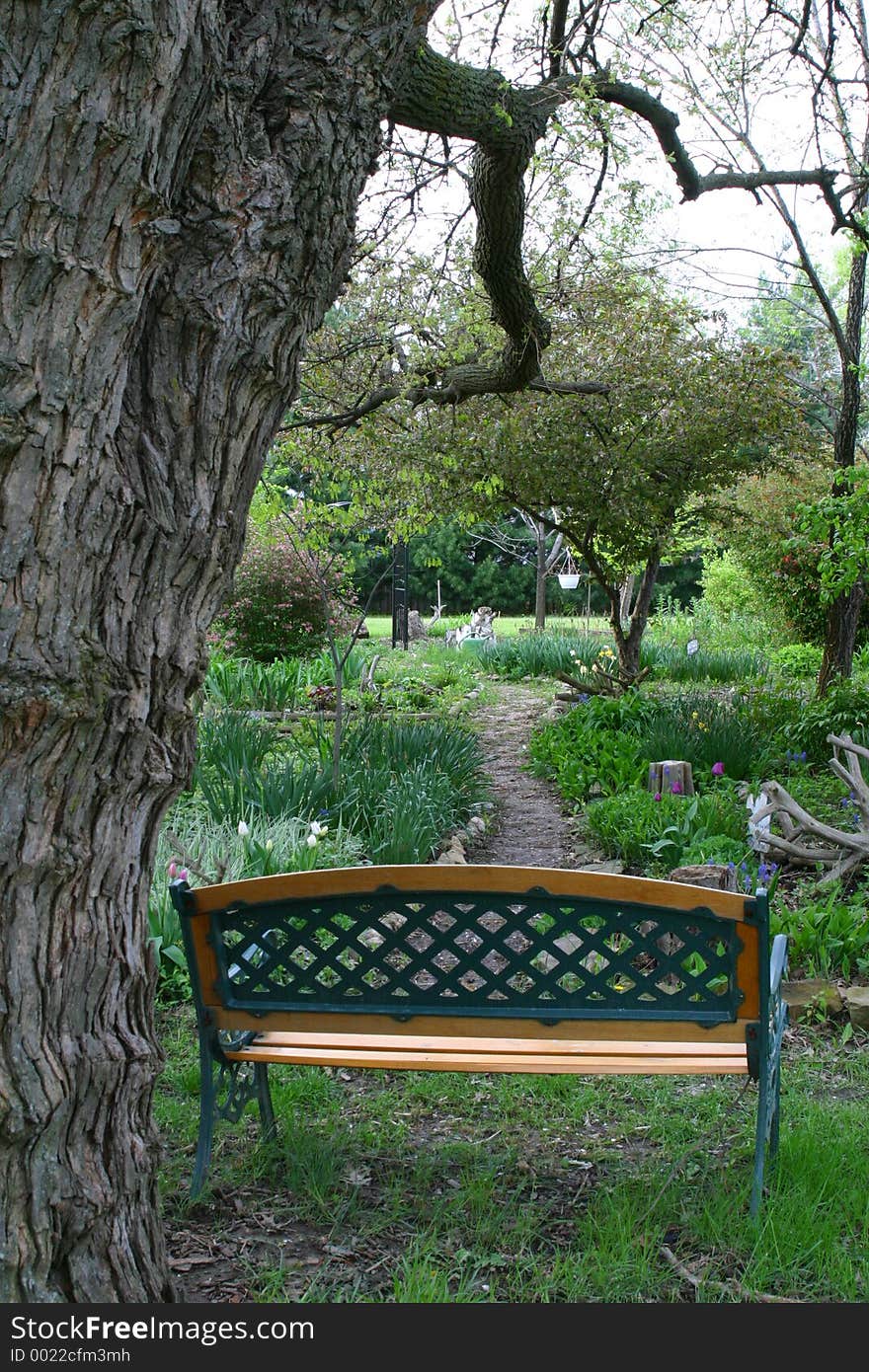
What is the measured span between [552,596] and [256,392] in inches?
1218

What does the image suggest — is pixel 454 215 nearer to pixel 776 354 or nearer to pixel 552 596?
pixel 776 354

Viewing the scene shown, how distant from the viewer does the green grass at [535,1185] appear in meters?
2.32

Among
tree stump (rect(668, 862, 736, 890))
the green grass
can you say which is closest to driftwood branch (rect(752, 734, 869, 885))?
tree stump (rect(668, 862, 736, 890))

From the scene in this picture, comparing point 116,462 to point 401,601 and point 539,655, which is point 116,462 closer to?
point 539,655

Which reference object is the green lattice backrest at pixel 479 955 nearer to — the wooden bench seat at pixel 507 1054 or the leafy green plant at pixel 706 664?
the wooden bench seat at pixel 507 1054

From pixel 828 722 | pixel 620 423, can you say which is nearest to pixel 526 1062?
pixel 828 722

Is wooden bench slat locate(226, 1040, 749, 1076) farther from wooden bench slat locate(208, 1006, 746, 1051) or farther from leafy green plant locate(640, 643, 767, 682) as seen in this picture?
leafy green plant locate(640, 643, 767, 682)

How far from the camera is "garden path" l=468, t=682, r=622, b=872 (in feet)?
19.9

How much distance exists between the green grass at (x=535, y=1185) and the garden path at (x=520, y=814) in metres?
2.04

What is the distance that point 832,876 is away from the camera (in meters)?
4.80

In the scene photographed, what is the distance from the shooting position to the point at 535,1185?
2.77 metres

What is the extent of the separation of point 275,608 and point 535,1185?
32.8ft

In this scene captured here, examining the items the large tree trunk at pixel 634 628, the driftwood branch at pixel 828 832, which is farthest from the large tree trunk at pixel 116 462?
the large tree trunk at pixel 634 628

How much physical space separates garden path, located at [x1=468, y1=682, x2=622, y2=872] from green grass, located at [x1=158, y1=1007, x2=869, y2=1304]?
2.04m
